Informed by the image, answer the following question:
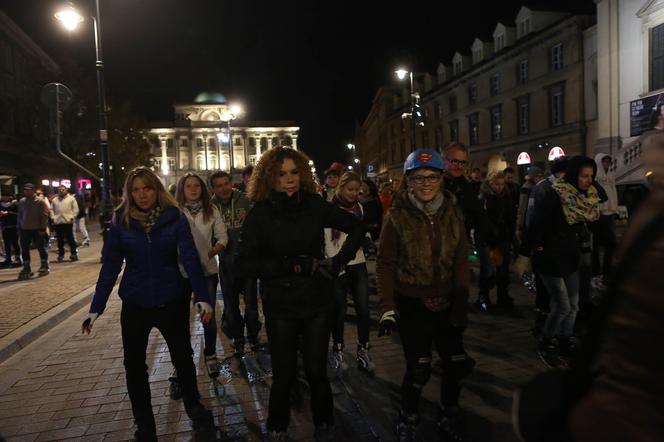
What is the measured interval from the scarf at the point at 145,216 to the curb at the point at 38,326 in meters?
3.47

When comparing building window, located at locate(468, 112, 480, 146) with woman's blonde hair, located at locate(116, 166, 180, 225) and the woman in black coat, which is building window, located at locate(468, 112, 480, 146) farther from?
the woman in black coat

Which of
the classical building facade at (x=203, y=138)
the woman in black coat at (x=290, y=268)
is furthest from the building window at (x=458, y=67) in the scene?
Result: the classical building facade at (x=203, y=138)

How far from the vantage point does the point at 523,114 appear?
3422 cm

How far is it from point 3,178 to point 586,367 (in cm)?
3452

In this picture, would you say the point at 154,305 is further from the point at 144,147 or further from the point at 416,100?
the point at 144,147

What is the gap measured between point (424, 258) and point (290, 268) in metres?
0.89

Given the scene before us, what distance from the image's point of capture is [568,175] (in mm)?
4758

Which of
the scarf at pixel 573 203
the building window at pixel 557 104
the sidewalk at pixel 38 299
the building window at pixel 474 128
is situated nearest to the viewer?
the scarf at pixel 573 203

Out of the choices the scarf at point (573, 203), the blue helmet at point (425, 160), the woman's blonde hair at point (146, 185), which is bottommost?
the scarf at point (573, 203)

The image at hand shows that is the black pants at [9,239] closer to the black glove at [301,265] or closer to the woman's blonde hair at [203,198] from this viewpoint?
the woman's blonde hair at [203,198]

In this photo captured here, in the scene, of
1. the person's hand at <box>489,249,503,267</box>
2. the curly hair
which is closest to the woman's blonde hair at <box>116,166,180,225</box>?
the curly hair

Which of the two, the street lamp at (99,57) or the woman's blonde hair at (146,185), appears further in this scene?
the street lamp at (99,57)

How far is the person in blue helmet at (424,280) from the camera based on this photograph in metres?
3.26

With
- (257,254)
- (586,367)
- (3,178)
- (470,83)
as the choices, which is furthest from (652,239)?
(470,83)
